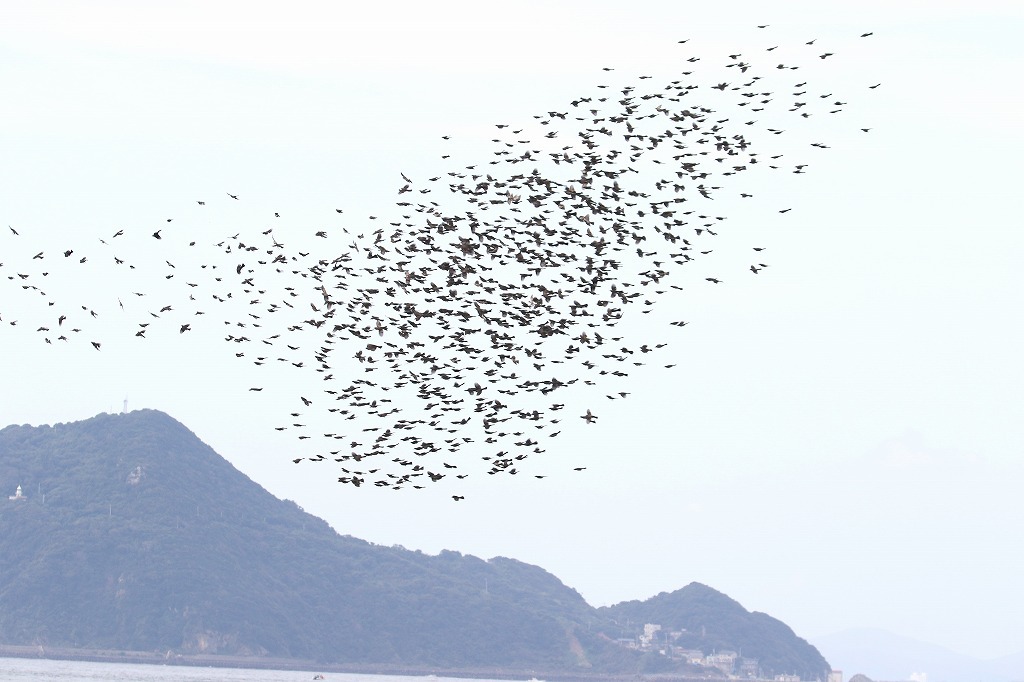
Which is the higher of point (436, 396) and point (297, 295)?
point (297, 295)

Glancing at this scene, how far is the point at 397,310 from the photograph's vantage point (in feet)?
200

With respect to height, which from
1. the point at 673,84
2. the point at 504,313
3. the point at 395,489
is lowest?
the point at 395,489

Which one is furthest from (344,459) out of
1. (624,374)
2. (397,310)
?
(624,374)

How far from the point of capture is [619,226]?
5981cm

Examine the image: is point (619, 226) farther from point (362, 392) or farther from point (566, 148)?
point (362, 392)

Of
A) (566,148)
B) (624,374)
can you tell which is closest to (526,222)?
(566,148)

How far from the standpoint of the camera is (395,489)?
60156 millimetres

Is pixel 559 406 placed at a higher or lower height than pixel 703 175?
lower

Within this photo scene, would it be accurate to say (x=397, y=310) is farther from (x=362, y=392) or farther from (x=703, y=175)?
(x=703, y=175)

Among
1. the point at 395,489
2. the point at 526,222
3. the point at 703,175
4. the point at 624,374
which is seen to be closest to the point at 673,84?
the point at 703,175

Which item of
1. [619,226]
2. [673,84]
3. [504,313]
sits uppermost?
[673,84]

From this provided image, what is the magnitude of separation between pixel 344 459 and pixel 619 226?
48.6ft

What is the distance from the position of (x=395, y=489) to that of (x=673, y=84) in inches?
795

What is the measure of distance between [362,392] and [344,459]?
3176 millimetres
